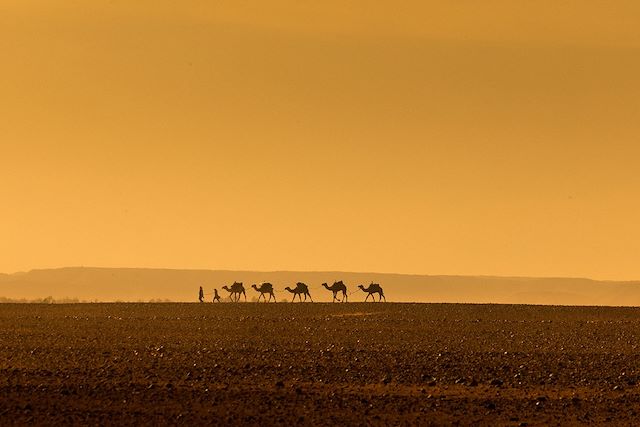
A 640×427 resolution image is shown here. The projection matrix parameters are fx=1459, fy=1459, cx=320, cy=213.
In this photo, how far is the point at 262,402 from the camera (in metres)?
27.3

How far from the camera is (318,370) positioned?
31.5 metres

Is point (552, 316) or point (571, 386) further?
point (552, 316)

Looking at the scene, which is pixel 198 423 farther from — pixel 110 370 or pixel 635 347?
pixel 635 347

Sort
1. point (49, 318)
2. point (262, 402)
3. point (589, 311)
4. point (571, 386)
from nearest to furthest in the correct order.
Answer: point (262, 402)
point (571, 386)
point (49, 318)
point (589, 311)

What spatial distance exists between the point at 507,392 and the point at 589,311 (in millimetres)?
25149

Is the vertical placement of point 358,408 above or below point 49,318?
below

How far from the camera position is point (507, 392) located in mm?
28922

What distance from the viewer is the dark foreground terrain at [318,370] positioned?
2652 centimetres

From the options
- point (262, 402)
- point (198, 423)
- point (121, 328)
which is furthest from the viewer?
point (121, 328)

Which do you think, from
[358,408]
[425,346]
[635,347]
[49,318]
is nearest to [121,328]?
[49,318]

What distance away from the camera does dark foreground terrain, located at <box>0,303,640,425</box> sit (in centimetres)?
2652

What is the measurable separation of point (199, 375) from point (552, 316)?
22.0 metres

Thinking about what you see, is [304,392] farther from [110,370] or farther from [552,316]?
[552,316]

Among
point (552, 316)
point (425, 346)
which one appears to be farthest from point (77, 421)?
point (552, 316)
